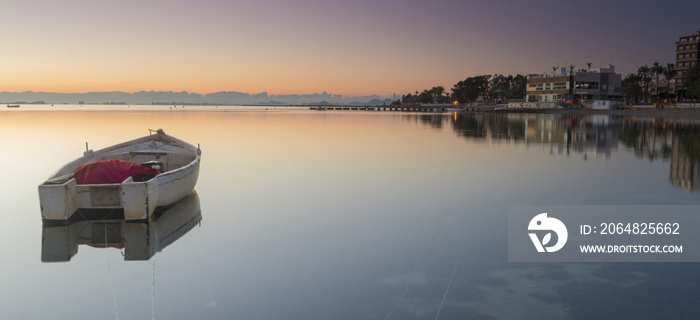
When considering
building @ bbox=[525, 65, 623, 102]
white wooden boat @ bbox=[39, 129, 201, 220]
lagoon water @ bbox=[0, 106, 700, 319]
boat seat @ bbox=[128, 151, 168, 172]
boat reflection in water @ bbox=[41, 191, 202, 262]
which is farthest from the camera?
building @ bbox=[525, 65, 623, 102]

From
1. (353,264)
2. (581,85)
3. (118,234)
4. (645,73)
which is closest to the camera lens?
(353,264)

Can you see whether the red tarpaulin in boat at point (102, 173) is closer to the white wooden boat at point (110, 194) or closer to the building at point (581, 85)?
the white wooden boat at point (110, 194)

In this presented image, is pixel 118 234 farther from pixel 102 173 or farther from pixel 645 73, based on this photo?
pixel 645 73

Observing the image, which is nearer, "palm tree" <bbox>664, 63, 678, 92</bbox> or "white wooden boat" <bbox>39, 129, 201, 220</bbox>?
"white wooden boat" <bbox>39, 129, 201, 220</bbox>

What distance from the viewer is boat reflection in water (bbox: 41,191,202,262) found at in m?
11.9

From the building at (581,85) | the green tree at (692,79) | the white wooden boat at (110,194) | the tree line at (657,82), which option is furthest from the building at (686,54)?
the white wooden boat at (110,194)

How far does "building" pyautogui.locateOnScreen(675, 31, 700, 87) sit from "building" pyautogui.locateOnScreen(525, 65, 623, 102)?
41.7m

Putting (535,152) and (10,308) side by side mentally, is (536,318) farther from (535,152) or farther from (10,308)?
(535,152)

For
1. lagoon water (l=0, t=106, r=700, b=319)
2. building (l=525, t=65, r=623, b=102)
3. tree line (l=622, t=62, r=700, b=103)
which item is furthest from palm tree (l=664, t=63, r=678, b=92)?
lagoon water (l=0, t=106, r=700, b=319)

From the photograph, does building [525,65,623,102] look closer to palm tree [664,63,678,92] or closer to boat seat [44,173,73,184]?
palm tree [664,63,678,92]

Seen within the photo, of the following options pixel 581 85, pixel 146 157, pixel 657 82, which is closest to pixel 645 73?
pixel 657 82

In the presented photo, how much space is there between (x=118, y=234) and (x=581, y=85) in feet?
526

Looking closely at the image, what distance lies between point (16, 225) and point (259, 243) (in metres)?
7.73

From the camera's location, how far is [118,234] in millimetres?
13062
